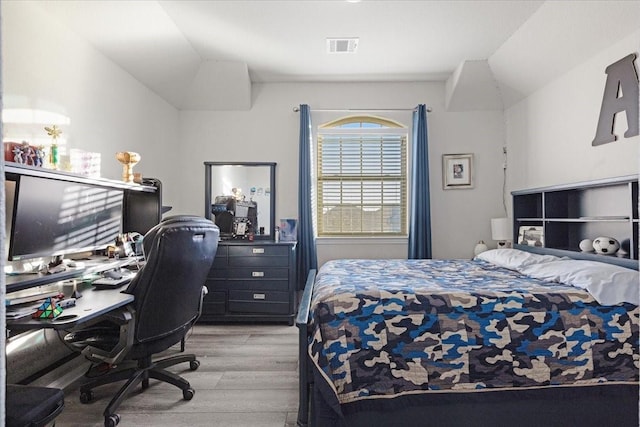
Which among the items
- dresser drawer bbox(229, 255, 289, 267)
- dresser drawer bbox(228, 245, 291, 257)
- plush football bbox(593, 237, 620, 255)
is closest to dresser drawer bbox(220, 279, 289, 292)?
dresser drawer bbox(229, 255, 289, 267)

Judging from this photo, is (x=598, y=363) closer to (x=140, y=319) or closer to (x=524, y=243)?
(x=524, y=243)

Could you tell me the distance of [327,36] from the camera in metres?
3.43

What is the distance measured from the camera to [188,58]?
3.77 m

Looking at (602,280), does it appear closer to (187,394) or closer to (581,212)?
(581,212)

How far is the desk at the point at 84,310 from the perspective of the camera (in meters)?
1.57

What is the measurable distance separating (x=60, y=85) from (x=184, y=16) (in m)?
1.11

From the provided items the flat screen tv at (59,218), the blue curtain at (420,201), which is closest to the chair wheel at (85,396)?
the flat screen tv at (59,218)

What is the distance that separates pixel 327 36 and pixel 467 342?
2.78 metres

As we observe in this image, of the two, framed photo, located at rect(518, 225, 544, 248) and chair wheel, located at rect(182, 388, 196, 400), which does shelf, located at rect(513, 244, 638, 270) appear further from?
chair wheel, located at rect(182, 388, 196, 400)

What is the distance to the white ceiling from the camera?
112 inches

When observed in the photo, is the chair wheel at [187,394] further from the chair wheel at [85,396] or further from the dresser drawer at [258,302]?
the dresser drawer at [258,302]

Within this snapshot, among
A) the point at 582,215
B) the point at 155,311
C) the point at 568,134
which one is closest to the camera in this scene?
the point at 155,311

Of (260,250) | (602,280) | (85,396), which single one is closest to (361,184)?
(260,250)

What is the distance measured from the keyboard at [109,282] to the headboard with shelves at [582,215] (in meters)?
3.12
